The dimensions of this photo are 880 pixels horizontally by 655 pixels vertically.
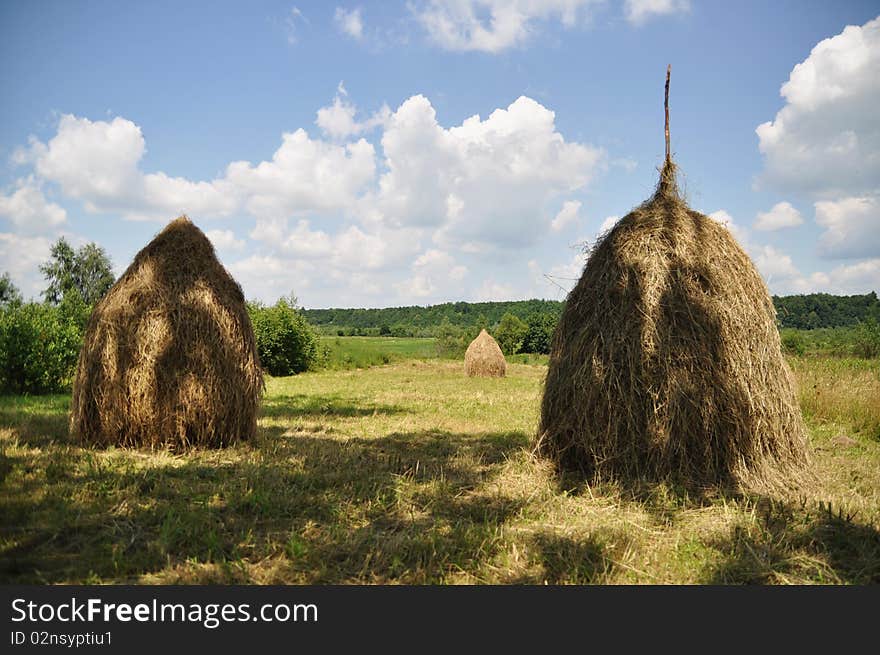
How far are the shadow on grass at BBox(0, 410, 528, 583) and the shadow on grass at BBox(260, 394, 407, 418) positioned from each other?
4921mm

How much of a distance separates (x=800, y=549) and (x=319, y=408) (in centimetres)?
1181

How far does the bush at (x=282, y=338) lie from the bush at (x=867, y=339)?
120 feet

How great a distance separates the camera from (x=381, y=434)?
1054cm

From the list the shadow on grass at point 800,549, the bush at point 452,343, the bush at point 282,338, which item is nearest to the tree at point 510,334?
the bush at point 452,343

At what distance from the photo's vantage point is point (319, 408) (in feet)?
47.8

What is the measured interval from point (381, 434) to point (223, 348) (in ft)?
12.0

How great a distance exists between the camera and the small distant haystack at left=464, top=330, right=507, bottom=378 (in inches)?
1133

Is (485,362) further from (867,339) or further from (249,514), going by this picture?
(867,339)

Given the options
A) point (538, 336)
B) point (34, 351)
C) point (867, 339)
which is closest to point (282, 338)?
point (34, 351)

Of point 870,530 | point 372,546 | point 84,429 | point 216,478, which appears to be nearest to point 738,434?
point 870,530

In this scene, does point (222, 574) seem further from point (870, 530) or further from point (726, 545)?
point (870, 530)

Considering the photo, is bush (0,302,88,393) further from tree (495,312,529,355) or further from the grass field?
tree (495,312,529,355)

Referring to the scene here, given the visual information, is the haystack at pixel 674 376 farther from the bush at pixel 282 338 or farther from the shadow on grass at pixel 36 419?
the bush at pixel 282 338

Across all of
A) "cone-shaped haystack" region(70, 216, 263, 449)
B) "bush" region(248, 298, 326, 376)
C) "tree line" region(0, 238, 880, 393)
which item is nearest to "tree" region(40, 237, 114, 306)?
"tree line" region(0, 238, 880, 393)
